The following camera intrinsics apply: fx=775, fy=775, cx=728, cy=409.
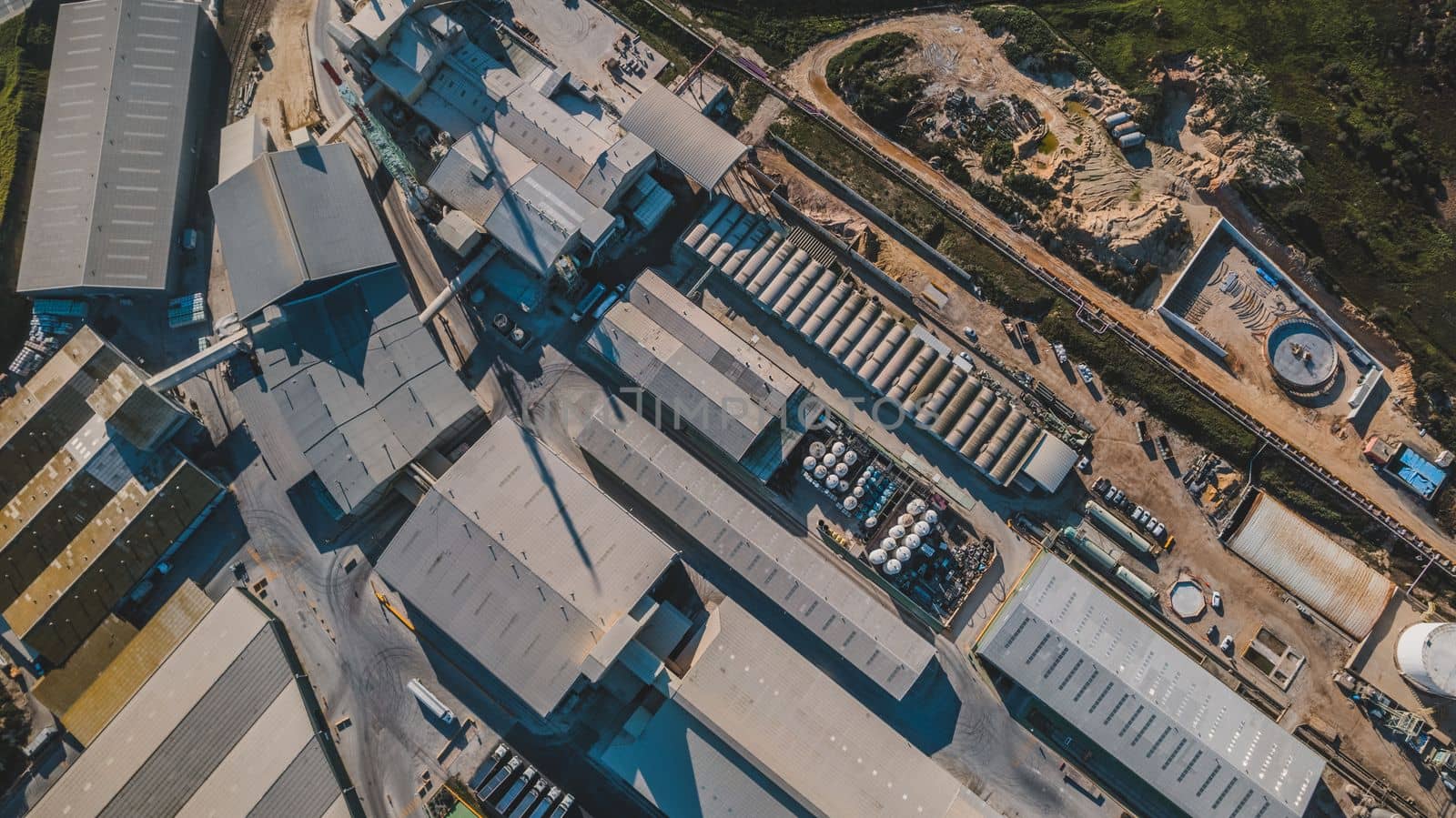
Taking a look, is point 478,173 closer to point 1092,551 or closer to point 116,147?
point 116,147

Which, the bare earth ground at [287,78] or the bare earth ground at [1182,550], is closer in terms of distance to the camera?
the bare earth ground at [1182,550]

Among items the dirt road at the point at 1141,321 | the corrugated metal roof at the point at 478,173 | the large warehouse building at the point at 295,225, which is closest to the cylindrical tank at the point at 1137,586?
the dirt road at the point at 1141,321

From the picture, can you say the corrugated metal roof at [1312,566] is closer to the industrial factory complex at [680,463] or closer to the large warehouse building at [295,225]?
the industrial factory complex at [680,463]

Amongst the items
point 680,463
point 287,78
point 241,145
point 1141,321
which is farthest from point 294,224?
point 1141,321

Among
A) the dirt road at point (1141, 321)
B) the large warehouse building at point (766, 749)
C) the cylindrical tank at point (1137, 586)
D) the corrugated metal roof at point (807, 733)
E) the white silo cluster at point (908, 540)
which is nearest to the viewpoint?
the corrugated metal roof at point (807, 733)

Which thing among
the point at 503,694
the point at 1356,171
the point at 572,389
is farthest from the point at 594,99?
the point at 1356,171

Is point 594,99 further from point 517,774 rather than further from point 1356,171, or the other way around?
point 1356,171
